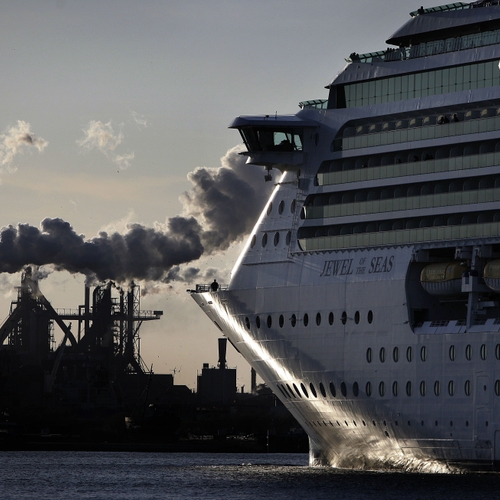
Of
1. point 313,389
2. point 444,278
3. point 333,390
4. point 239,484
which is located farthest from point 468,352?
point 239,484

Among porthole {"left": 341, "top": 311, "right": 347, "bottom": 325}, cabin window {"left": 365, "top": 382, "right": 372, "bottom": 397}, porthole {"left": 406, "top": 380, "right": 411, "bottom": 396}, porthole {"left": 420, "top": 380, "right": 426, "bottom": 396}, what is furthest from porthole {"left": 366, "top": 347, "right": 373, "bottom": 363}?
porthole {"left": 420, "top": 380, "right": 426, "bottom": 396}

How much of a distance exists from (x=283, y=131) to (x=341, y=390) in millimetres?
12869

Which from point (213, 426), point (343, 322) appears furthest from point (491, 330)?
point (213, 426)

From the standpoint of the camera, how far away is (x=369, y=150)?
64.4 metres

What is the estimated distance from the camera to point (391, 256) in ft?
203

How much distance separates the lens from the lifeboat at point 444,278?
5953cm

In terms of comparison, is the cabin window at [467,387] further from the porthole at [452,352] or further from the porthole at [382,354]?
the porthole at [382,354]

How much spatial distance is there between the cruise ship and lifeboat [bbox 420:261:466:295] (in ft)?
0.16

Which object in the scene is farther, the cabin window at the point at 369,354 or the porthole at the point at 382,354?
the cabin window at the point at 369,354

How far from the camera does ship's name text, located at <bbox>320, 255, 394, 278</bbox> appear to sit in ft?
204

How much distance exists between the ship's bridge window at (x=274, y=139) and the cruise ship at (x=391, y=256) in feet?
0.18

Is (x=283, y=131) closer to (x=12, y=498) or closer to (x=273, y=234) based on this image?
(x=273, y=234)

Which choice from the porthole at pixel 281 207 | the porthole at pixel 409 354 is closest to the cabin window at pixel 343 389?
the porthole at pixel 409 354

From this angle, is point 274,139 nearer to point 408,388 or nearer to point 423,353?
point 423,353
